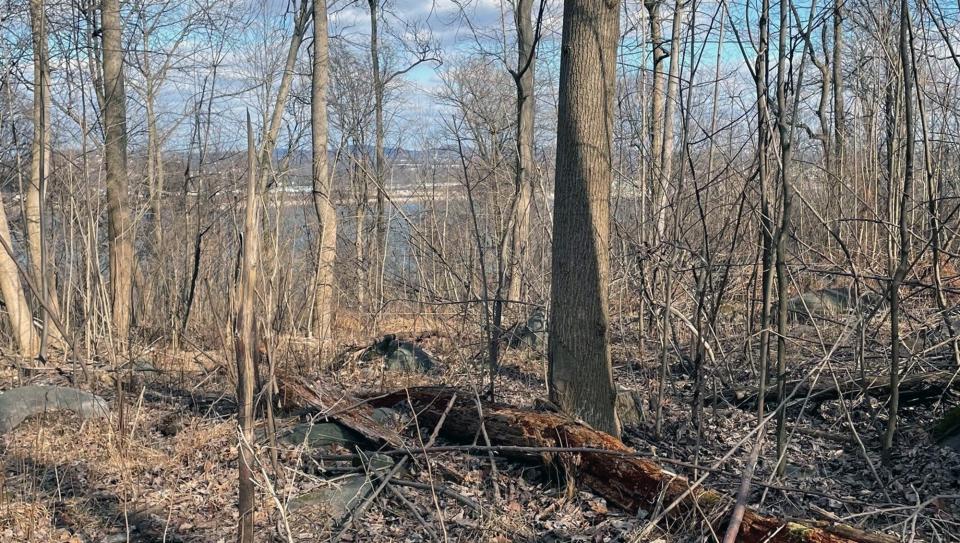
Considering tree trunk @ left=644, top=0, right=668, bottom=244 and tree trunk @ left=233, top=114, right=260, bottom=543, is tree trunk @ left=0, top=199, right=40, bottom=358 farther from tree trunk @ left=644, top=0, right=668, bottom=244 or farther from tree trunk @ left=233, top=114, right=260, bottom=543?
tree trunk @ left=644, top=0, right=668, bottom=244

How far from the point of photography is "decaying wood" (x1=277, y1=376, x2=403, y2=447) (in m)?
4.64

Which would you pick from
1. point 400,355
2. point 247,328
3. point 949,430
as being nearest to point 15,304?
point 400,355

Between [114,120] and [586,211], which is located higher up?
[114,120]

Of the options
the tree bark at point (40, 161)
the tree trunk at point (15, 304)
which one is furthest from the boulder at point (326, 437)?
the tree trunk at point (15, 304)

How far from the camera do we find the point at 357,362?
7.33 metres

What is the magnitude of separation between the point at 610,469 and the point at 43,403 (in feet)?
13.8

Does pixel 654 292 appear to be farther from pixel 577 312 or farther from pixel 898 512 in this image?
pixel 898 512

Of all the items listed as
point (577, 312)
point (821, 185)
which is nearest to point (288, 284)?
point (577, 312)

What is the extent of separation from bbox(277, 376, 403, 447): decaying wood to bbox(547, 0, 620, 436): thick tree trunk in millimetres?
1154

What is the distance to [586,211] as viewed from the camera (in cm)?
462

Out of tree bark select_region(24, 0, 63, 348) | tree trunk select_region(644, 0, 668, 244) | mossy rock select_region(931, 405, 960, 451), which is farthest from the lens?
tree trunk select_region(644, 0, 668, 244)

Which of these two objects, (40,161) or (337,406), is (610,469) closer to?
(337,406)

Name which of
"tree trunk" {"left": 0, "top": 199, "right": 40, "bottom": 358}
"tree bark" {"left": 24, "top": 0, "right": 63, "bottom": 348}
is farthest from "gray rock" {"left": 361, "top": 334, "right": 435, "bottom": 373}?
"tree trunk" {"left": 0, "top": 199, "right": 40, "bottom": 358}

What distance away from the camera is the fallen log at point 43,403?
5.38 m
